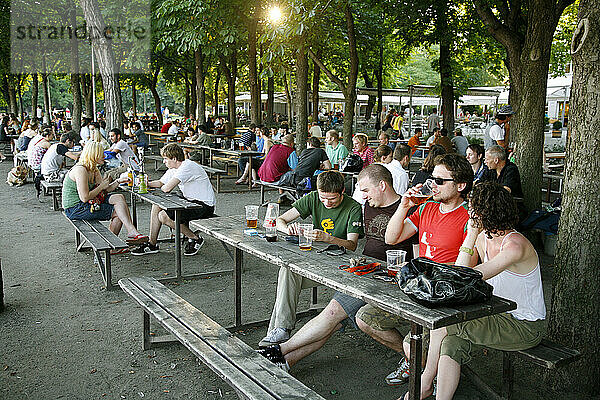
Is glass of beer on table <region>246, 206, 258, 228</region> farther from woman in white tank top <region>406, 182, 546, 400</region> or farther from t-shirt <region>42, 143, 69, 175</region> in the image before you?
t-shirt <region>42, 143, 69, 175</region>

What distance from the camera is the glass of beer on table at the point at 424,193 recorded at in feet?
12.1

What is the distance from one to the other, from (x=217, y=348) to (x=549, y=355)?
192 cm

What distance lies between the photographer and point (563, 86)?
868 inches

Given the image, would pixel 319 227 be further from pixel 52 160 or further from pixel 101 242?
pixel 52 160

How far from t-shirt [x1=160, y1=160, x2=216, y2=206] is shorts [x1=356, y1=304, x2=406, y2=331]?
3.71m

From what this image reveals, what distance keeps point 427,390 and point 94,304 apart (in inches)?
136

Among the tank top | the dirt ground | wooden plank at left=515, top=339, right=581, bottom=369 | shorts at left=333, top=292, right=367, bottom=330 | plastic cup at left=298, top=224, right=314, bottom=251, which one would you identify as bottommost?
the dirt ground

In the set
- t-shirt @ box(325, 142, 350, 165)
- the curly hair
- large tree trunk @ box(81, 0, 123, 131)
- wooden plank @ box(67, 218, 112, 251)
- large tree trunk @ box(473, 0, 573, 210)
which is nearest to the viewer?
the curly hair

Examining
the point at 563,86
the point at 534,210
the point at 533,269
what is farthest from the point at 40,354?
the point at 563,86

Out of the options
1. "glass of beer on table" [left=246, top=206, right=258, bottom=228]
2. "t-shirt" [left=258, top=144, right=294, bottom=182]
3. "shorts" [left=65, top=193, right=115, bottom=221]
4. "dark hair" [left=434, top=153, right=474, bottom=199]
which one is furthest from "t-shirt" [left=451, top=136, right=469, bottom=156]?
"dark hair" [left=434, top=153, right=474, bottom=199]

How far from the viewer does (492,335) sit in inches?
126

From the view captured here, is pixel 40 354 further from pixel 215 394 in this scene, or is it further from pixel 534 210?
pixel 534 210

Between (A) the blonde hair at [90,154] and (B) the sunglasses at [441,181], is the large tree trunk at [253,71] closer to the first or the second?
(A) the blonde hair at [90,154]

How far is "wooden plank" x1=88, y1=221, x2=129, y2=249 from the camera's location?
18.9ft
